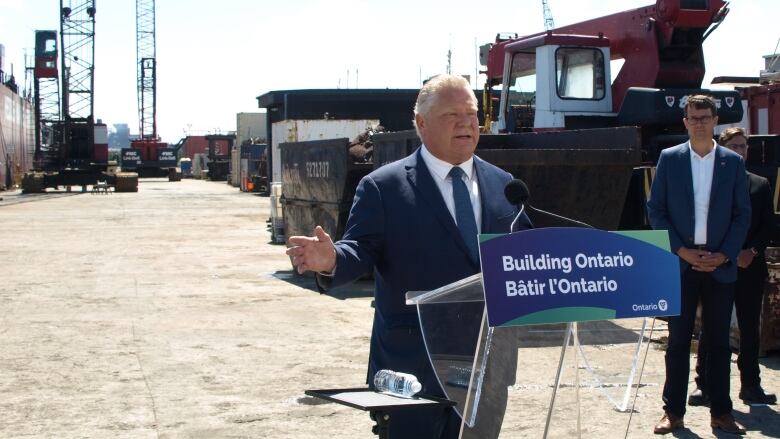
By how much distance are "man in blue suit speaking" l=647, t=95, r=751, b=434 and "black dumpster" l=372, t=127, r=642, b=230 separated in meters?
3.60

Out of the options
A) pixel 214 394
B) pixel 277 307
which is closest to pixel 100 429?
pixel 214 394

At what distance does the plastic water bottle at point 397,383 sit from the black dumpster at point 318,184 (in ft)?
30.3

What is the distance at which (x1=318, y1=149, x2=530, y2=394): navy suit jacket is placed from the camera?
3562 mm

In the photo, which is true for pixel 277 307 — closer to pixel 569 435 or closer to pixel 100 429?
pixel 100 429

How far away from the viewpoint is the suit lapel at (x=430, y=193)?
3.60 metres

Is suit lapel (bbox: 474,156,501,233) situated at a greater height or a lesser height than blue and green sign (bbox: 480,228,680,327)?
greater

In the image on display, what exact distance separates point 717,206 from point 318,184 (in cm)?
809

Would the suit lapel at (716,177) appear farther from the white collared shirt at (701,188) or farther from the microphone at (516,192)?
the microphone at (516,192)

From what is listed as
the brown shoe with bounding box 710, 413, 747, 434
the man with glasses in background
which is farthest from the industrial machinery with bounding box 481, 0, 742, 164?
the brown shoe with bounding box 710, 413, 747, 434

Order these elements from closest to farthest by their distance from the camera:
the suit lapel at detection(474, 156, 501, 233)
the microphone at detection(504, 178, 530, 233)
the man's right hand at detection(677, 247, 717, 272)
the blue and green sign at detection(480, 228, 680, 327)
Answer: the blue and green sign at detection(480, 228, 680, 327) < the microphone at detection(504, 178, 530, 233) < the suit lapel at detection(474, 156, 501, 233) < the man's right hand at detection(677, 247, 717, 272)

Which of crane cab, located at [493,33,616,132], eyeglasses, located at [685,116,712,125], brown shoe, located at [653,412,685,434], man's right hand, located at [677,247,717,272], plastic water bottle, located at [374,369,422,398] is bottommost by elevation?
brown shoe, located at [653,412,685,434]

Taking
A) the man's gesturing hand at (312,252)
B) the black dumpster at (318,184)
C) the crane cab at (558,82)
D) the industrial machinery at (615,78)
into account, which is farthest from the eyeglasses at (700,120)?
the black dumpster at (318,184)

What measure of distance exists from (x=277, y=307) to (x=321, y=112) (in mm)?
34856

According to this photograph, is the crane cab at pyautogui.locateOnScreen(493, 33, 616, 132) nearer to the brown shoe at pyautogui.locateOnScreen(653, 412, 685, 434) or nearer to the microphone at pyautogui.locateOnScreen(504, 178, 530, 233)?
the brown shoe at pyautogui.locateOnScreen(653, 412, 685, 434)
